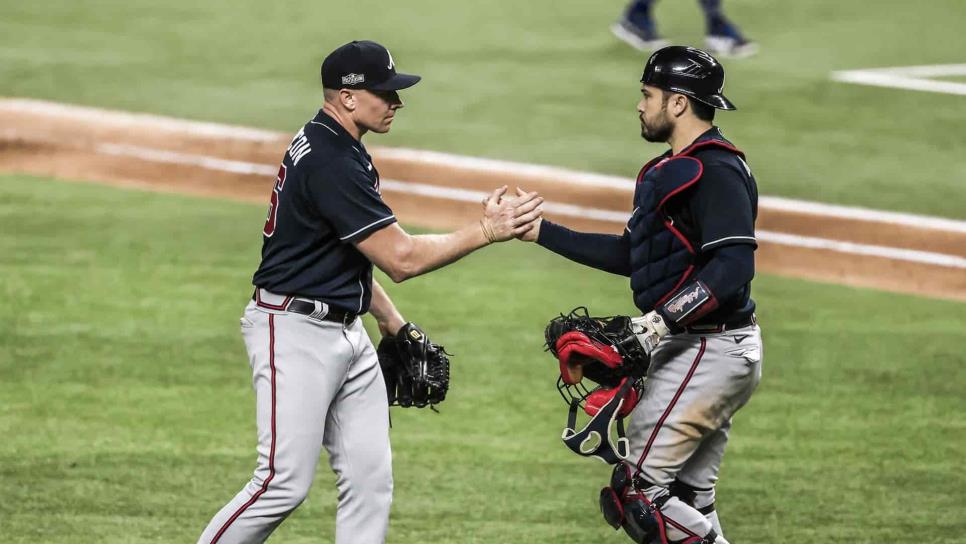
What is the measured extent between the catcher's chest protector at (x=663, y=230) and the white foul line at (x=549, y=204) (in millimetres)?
5519

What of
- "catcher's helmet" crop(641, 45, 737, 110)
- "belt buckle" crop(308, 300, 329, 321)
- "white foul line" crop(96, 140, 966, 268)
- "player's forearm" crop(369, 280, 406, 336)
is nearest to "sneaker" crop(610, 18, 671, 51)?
"white foul line" crop(96, 140, 966, 268)

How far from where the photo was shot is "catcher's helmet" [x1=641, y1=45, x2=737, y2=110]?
5203mm

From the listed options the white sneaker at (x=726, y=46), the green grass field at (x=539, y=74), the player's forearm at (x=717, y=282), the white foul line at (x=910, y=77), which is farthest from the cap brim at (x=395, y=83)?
the white foul line at (x=910, y=77)

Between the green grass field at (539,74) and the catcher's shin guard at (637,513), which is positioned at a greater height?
the green grass field at (539,74)

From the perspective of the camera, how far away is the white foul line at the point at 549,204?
10445 mm

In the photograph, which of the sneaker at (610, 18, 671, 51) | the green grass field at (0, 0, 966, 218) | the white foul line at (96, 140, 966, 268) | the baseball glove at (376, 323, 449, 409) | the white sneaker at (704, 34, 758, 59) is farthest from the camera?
the sneaker at (610, 18, 671, 51)

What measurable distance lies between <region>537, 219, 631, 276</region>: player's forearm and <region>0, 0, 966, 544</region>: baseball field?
1425 millimetres

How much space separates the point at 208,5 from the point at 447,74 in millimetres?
3538

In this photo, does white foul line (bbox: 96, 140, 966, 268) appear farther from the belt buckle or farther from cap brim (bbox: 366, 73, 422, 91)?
the belt buckle

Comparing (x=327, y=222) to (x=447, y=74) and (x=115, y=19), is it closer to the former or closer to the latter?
(x=447, y=74)

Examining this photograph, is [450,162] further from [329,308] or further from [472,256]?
[329,308]

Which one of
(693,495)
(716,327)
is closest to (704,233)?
(716,327)

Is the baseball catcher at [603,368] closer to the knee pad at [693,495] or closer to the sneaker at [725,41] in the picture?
the knee pad at [693,495]

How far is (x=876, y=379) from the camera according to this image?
8391mm
